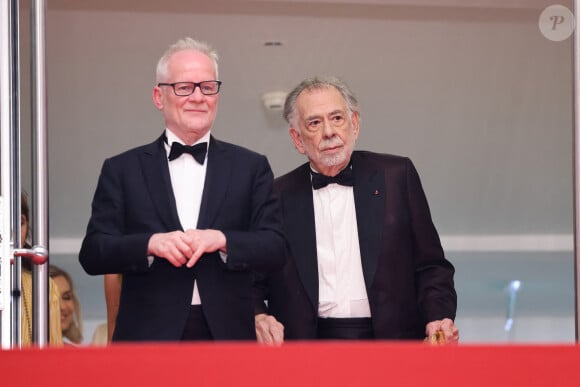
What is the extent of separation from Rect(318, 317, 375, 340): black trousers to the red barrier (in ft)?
4.91

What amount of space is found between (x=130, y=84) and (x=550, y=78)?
1419 mm

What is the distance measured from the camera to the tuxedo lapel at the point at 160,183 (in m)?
2.76

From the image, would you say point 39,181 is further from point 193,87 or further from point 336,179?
point 336,179

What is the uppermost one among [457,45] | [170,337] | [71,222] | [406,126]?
[457,45]

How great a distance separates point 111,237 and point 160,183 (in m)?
0.20

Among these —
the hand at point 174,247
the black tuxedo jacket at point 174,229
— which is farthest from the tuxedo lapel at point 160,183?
the hand at point 174,247

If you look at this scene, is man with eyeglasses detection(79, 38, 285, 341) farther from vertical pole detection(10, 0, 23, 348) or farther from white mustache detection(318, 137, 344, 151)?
vertical pole detection(10, 0, 23, 348)

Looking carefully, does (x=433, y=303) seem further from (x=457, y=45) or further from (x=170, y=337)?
(x=457, y=45)

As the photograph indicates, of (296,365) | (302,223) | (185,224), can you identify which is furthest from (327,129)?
(296,365)

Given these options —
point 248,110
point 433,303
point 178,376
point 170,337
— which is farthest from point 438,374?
point 248,110

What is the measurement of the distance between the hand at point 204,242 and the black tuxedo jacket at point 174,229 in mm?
22

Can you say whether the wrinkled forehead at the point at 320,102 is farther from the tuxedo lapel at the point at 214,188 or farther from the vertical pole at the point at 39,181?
the vertical pole at the point at 39,181

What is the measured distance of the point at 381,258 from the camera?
2928mm

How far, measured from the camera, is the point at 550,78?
12.0 feet
